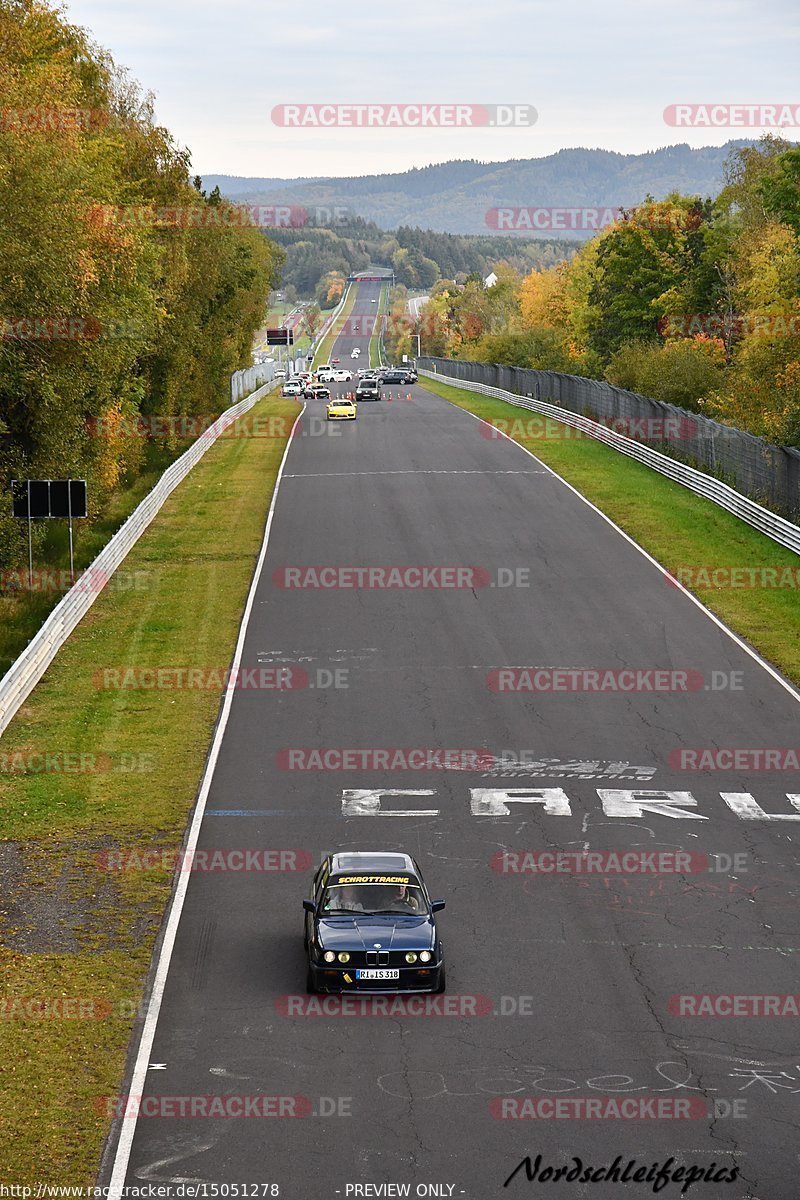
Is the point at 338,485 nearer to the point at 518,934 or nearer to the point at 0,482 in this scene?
the point at 0,482

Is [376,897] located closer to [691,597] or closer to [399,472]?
[691,597]

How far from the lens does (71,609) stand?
116ft

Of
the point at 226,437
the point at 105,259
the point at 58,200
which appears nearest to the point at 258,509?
the point at 105,259

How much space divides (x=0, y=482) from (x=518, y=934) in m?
25.9

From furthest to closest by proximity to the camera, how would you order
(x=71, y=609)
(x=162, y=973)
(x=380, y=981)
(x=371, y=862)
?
(x=71, y=609), (x=371, y=862), (x=162, y=973), (x=380, y=981)

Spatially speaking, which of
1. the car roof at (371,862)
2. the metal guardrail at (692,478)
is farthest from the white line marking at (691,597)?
the car roof at (371,862)

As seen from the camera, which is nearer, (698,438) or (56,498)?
(56,498)

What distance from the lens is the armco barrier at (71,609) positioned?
28.6 meters

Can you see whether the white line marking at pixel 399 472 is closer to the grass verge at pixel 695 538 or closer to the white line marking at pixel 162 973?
the grass verge at pixel 695 538

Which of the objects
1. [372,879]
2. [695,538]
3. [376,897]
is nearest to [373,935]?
[376,897]

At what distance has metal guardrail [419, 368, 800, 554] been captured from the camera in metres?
44.9

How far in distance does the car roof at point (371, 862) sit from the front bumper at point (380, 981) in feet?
5.41

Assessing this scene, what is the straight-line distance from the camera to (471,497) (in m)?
53.4

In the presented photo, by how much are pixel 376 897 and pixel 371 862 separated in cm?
83
